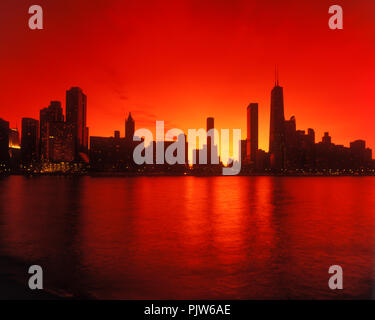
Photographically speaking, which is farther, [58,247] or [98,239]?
[98,239]

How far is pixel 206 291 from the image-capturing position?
13.6 metres

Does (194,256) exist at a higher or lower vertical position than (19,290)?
lower

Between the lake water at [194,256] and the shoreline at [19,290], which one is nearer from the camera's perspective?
the shoreline at [19,290]

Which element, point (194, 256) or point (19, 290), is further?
point (194, 256)

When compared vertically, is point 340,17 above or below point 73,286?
above

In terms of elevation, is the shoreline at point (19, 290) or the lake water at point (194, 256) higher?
the shoreline at point (19, 290)

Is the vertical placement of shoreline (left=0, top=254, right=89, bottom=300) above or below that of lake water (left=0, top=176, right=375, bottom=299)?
above

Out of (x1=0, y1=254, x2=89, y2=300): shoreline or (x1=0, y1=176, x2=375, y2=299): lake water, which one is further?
(x1=0, y1=176, x2=375, y2=299): lake water
